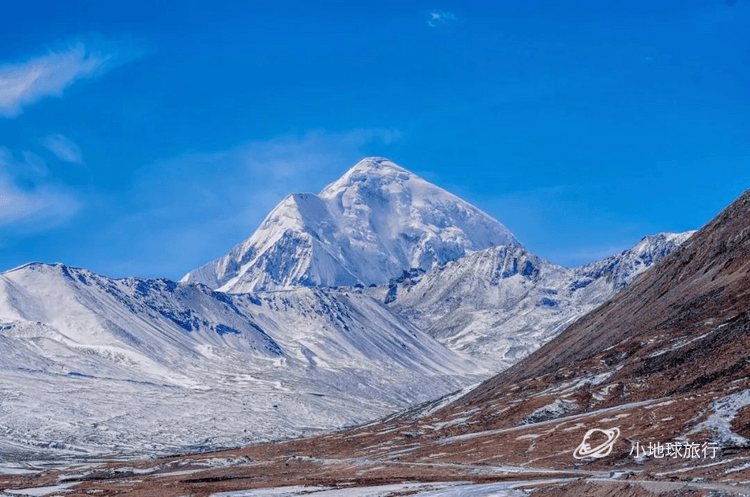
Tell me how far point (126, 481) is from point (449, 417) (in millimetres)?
52908

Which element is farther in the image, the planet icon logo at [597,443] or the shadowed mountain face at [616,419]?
the planet icon logo at [597,443]

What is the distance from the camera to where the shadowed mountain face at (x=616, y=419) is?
258 ft

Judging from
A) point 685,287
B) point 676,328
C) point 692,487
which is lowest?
point 692,487

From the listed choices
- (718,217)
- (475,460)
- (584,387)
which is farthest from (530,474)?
(718,217)

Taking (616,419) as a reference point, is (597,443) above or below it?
below

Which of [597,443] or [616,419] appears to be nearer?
[597,443]

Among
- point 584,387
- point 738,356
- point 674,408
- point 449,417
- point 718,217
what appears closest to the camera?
point 674,408

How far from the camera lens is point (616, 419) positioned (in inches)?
3920

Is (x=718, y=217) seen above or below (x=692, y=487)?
above

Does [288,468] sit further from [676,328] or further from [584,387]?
[676,328]

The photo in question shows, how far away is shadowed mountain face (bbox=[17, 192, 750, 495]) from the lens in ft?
258

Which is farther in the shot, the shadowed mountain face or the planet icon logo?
the planet icon logo

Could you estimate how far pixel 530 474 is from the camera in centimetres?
8088

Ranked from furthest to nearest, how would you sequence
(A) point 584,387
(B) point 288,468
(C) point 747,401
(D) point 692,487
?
(A) point 584,387 < (B) point 288,468 < (C) point 747,401 < (D) point 692,487
